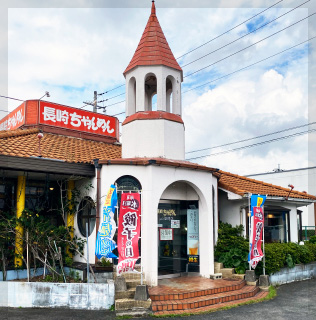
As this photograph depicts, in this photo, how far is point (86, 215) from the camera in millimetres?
10688

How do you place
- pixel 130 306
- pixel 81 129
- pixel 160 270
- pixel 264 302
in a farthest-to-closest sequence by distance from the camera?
pixel 81 129
pixel 160 270
pixel 264 302
pixel 130 306

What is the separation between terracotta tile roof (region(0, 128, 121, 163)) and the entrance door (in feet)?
9.77

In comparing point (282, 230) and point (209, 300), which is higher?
point (282, 230)

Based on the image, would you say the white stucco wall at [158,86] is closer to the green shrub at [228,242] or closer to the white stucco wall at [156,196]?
the white stucco wall at [156,196]

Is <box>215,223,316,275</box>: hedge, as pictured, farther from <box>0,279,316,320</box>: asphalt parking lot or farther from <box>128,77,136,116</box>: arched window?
<box>128,77,136,116</box>: arched window

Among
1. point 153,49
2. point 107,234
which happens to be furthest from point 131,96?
→ point 107,234

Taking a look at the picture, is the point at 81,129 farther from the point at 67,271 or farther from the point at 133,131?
the point at 67,271

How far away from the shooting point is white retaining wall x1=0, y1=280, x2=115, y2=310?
315 inches

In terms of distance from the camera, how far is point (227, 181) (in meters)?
14.0

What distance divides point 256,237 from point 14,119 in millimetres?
11369

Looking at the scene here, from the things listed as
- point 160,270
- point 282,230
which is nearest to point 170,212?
point 160,270

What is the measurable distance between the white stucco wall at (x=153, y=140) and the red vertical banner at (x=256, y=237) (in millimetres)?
2966

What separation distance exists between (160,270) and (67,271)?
9.00ft

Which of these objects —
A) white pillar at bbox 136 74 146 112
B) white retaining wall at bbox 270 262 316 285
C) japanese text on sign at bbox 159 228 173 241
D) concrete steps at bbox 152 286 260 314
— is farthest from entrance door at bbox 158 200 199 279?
white pillar at bbox 136 74 146 112
